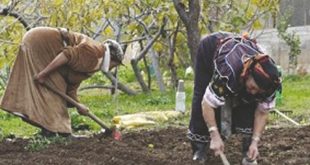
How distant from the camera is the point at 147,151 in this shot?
21.5ft

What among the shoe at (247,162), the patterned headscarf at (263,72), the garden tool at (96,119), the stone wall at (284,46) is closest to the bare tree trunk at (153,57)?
the stone wall at (284,46)

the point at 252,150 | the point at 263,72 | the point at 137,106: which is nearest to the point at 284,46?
the point at 137,106

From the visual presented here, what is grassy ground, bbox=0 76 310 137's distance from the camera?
28.8 feet

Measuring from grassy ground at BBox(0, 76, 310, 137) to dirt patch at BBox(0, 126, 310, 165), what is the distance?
1.30m

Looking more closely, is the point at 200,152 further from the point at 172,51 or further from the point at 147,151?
the point at 172,51

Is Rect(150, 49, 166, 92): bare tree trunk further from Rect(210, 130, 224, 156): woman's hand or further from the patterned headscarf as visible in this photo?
the patterned headscarf

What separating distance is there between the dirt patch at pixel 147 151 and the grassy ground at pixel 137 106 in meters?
1.30

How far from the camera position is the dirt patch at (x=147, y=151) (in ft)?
19.5

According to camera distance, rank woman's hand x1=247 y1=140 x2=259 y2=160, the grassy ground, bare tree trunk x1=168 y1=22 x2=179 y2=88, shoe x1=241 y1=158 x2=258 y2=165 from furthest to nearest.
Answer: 1. bare tree trunk x1=168 y1=22 x2=179 y2=88
2. the grassy ground
3. shoe x1=241 y1=158 x2=258 y2=165
4. woman's hand x1=247 y1=140 x2=259 y2=160

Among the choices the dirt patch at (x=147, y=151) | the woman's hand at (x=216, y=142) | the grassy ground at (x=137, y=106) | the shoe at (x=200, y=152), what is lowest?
the grassy ground at (x=137, y=106)

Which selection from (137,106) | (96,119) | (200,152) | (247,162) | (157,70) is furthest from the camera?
(157,70)

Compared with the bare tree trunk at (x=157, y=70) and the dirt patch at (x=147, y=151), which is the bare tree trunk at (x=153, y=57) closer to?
the bare tree trunk at (x=157, y=70)

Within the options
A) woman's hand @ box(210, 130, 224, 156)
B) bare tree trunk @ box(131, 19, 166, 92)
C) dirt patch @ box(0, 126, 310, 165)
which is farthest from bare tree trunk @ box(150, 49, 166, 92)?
woman's hand @ box(210, 130, 224, 156)

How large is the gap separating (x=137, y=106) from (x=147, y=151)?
4366mm
